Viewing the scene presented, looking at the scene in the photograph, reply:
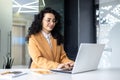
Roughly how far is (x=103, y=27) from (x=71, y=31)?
97 cm

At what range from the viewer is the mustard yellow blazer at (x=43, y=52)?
1.97 metres

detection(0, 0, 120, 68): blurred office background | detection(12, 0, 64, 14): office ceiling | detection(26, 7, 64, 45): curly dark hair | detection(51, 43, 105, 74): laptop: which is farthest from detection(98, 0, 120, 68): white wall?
detection(51, 43, 105, 74): laptop

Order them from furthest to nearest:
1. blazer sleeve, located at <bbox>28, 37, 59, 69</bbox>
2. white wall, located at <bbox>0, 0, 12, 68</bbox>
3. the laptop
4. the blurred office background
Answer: white wall, located at <bbox>0, 0, 12, 68</bbox> → the blurred office background → blazer sleeve, located at <bbox>28, 37, 59, 69</bbox> → the laptop

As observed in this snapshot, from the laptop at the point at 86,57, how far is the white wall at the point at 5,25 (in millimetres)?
3121

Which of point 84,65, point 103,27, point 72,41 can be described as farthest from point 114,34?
point 84,65

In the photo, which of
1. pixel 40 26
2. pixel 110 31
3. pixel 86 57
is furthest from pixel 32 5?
pixel 86 57

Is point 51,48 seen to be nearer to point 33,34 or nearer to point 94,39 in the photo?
point 33,34

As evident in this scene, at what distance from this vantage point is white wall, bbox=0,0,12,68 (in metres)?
4.75

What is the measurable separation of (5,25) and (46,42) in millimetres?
2824

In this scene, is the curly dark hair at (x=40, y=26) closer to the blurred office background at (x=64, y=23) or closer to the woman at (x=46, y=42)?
the woman at (x=46, y=42)

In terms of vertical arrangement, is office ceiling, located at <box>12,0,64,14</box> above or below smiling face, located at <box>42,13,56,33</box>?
above

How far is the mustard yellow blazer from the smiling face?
76 millimetres

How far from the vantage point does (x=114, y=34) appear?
387 centimetres

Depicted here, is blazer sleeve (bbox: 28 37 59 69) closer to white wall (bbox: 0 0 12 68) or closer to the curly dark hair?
the curly dark hair
